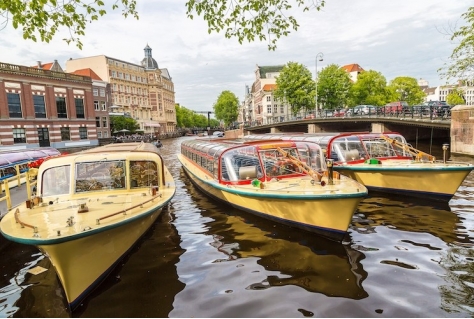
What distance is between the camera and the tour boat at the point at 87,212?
18.0 feet

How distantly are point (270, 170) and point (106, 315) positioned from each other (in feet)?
21.6

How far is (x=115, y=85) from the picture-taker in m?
78.2

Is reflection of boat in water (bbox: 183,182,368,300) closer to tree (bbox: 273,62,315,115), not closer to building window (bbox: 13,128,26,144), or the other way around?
building window (bbox: 13,128,26,144)

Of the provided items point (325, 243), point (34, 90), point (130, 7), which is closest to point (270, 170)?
point (325, 243)

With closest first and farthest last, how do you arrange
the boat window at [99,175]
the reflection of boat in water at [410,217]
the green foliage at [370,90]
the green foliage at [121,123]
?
the boat window at [99,175] → the reflection of boat in water at [410,217] → the green foliage at [370,90] → the green foliage at [121,123]

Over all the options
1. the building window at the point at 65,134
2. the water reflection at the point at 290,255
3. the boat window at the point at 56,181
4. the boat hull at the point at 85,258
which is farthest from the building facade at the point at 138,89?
the boat hull at the point at 85,258

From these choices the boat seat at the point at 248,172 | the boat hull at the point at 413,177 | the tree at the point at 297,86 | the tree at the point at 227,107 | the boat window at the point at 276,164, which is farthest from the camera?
the tree at the point at 227,107

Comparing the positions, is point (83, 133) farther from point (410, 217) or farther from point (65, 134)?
point (410, 217)

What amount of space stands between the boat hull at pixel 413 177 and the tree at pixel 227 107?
93.6 metres

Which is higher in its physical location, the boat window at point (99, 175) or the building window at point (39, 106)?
the building window at point (39, 106)

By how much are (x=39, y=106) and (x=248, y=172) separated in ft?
141

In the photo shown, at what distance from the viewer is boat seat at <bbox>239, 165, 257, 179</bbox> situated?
33.9 ft

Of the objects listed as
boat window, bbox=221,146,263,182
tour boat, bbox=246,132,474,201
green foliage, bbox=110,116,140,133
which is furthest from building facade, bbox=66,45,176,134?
boat window, bbox=221,146,263,182

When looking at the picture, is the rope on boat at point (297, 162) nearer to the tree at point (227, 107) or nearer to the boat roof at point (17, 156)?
the boat roof at point (17, 156)
